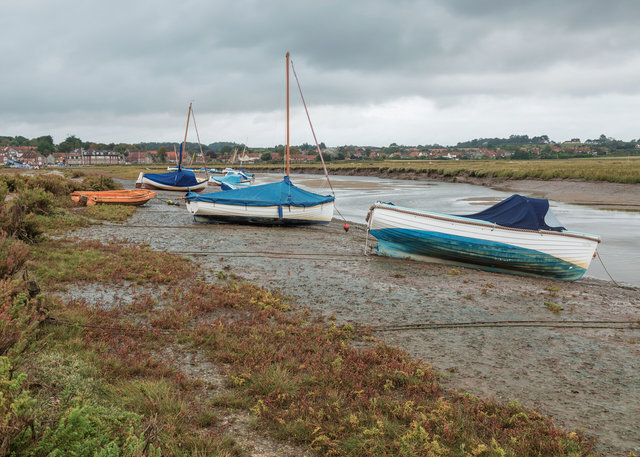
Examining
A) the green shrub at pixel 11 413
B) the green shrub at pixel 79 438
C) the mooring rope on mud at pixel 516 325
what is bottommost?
the mooring rope on mud at pixel 516 325

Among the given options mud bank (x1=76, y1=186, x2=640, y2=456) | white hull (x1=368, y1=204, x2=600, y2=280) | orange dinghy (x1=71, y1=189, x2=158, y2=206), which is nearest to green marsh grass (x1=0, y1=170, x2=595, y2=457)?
mud bank (x1=76, y1=186, x2=640, y2=456)

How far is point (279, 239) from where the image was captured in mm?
18234

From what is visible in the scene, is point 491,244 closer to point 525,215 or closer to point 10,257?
point 525,215

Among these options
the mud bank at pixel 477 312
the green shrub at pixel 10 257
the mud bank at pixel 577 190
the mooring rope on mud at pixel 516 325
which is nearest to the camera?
the mud bank at pixel 477 312

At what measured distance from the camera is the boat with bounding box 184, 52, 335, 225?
2097 cm

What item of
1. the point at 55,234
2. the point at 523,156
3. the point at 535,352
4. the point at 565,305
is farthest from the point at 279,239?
the point at 523,156

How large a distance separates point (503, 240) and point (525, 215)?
1.09 m

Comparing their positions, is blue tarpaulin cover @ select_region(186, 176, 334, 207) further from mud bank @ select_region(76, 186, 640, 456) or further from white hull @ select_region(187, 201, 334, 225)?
mud bank @ select_region(76, 186, 640, 456)

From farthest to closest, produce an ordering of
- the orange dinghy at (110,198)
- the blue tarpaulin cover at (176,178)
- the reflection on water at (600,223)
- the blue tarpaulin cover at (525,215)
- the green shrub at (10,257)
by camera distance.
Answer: the blue tarpaulin cover at (176,178), the orange dinghy at (110,198), the reflection on water at (600,223), the blue tarpaulin cover at (525,215), the green shrub at (10,257)

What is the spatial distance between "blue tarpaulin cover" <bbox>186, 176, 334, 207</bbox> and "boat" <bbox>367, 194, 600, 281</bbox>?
23.5 feet

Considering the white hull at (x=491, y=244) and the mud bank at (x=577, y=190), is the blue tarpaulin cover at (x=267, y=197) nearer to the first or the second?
the white hull at (x=491, y=244)

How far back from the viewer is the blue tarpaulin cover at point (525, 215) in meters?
13.7

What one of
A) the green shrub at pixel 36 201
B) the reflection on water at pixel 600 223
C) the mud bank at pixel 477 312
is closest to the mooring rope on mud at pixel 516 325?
the mud bank at pixel 477 312

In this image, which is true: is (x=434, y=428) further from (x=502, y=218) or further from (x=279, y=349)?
(x=502, y=218)
